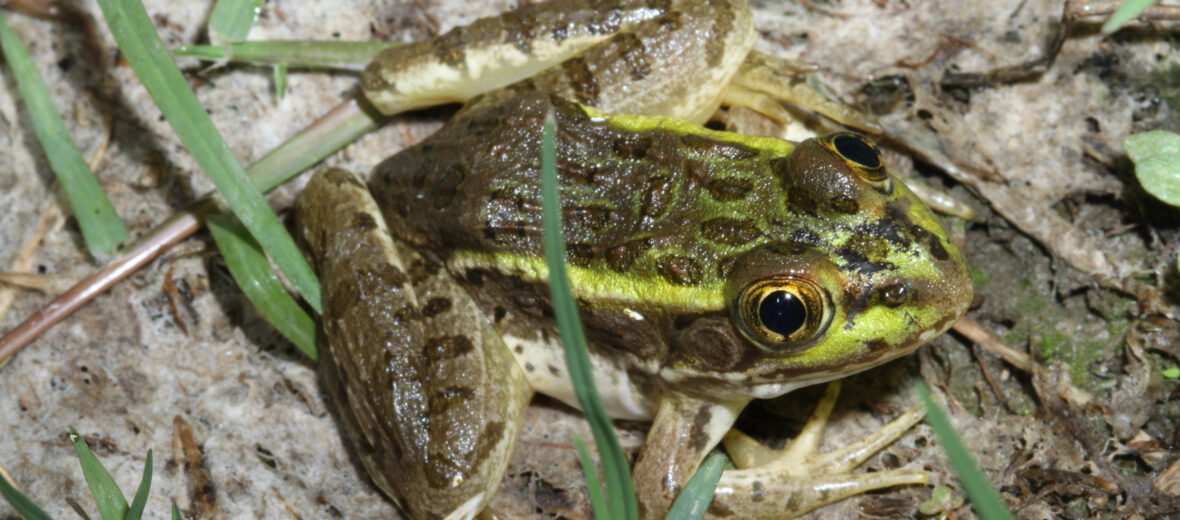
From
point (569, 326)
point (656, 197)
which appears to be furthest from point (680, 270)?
point (569, 326)

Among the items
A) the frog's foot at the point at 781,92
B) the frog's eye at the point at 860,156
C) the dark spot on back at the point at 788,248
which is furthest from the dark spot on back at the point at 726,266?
the frog's foot at the point at 781,92

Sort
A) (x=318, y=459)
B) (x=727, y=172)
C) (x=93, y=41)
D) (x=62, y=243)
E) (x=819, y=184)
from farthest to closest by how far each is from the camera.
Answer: (x=93, y=41)
(x=62, y=243)
(x=318, y=459)
(x=727, y=172)
(x=819, y=184)

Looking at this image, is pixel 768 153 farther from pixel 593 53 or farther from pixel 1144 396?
pixel 1144 396

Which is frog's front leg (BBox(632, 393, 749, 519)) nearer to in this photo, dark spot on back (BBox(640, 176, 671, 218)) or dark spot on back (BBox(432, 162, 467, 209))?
dark spot on back (BBox(640, 176, 671, 218))

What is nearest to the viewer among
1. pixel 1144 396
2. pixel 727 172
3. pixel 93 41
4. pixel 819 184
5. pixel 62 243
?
pixel 819 184

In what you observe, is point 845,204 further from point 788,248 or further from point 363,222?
point 363,222

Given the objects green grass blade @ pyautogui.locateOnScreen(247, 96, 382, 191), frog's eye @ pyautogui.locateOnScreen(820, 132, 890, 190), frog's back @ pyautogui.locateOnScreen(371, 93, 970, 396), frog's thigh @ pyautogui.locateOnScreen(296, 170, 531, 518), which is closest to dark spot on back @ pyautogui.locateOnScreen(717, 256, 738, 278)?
frog's back @ pyautogui.locateOnScreen(371, 93, 970, 396)

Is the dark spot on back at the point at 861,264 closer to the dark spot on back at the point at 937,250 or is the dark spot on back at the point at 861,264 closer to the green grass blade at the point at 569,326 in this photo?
the dark spot on back at the point at 937,250

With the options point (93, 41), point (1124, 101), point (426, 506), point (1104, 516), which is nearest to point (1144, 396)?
point (1104, 516)
